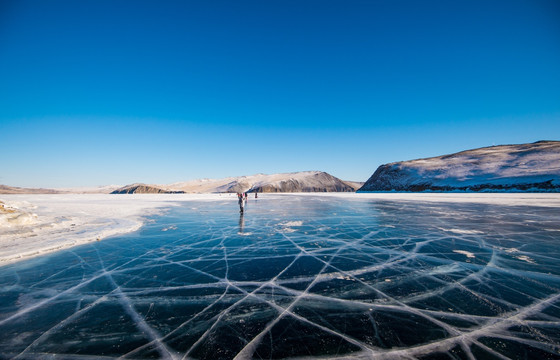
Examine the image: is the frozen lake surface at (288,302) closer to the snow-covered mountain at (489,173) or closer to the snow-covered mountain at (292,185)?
the snow-covered mountain at (489,173)

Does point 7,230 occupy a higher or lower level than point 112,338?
higher

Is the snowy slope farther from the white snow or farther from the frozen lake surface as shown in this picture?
the white snow

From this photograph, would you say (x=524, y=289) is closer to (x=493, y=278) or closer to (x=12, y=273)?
(x=493, y=278)

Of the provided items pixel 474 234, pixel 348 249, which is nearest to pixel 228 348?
pixel 348 249

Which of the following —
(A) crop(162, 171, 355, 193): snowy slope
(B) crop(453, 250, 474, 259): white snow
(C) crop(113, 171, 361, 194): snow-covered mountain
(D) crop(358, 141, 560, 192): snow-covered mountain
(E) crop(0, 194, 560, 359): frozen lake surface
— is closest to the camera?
(E) crop(0, 194, 560, 359): frozen lake surface

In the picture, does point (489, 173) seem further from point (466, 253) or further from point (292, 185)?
point (292, 185)

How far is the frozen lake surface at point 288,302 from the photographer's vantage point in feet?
7.30

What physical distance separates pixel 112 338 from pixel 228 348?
4.39 ft

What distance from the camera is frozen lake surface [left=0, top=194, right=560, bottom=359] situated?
2.22 meters

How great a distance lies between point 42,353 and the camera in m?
2.19

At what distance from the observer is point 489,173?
45.3 m

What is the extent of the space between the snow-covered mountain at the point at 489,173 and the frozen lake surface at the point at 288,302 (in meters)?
46.3

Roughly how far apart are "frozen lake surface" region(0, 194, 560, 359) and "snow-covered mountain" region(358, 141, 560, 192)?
46297 millimetres

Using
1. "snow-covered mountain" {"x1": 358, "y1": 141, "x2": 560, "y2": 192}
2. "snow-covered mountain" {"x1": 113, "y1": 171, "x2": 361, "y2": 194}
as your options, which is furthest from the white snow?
"snow-covered mountain" {"x1": 113, "y1": 171, "x2": 361, "y2": 194}
